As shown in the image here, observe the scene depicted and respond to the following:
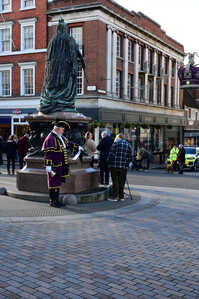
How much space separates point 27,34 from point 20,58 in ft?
6.96

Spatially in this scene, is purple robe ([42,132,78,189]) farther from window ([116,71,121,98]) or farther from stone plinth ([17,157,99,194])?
window ([116,71,121,98])

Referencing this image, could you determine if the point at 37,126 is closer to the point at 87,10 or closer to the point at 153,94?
the point at 87,10

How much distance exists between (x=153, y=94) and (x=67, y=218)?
33204 mm

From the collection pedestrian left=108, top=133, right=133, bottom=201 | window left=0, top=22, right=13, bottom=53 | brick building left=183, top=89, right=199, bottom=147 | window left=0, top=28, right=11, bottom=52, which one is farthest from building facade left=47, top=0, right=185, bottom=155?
pedestrian left=108, top=133, right=133, bottom=201

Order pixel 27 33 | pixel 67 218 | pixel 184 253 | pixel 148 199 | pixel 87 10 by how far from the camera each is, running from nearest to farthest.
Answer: pixel 184 253 → pixel 67 218 → pixel 148 199 → pixel 87 10 → pixel 27 33

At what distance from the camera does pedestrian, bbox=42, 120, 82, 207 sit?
8430 mm

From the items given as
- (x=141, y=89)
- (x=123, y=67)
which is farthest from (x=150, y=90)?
(x=123, y=67)

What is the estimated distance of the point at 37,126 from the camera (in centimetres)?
1045

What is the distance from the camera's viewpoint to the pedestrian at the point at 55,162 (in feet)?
27.7

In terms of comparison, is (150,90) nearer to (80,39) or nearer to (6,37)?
(80,39)

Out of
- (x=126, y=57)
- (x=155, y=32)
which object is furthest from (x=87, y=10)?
(x=155, y=32)

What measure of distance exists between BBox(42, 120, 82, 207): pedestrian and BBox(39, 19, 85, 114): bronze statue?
77.9 inches

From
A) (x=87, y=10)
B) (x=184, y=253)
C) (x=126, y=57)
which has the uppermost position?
(x=87, y=10)

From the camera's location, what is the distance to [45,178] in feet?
31.4
